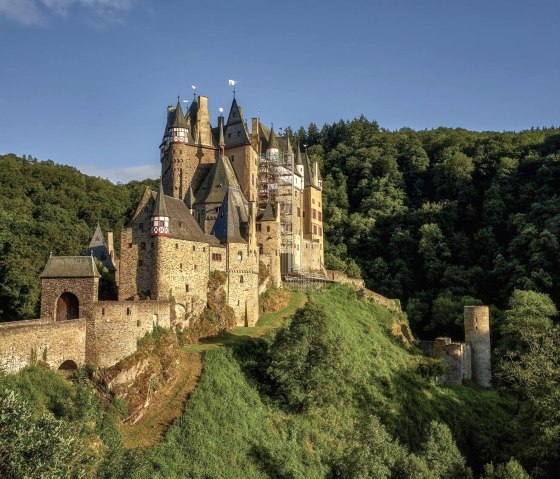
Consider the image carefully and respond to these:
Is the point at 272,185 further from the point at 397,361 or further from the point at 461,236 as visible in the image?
the point at 461,236

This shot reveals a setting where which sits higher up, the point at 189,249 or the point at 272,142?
the point at 272,142

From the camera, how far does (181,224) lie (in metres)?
46.2

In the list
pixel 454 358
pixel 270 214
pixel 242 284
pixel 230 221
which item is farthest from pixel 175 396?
pixel 454 358

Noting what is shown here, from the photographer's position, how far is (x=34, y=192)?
3371 inches

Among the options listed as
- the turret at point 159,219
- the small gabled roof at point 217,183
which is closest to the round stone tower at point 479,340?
the small gabled roof at point 217,183

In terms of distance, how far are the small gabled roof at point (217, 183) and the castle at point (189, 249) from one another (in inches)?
4.5

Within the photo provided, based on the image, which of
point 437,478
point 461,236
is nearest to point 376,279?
point 461,236

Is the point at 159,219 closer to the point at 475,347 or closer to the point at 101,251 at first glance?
the point at 101,251

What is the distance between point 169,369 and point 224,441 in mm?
5900

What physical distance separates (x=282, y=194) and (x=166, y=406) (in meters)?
35.7

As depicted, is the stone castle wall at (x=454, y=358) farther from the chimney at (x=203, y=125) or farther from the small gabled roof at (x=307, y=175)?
the chimney at (x=203, y=125)

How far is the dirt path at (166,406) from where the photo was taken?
33.5 metres

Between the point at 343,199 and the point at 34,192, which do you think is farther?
the point at 343,199

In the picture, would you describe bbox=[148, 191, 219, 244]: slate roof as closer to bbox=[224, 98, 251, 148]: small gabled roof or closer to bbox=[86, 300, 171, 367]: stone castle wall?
bbox=[86, 300, 171, 367]: stone castle wall
